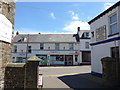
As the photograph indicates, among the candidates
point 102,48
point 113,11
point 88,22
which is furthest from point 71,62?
point 113,11

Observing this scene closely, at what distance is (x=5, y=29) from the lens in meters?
6.67

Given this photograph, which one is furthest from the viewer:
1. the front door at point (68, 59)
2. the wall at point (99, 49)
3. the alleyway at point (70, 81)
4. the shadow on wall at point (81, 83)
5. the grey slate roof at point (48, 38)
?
the grey slate roof at point (48, 38)

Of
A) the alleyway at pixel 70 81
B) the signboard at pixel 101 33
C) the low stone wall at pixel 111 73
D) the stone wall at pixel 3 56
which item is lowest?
the alleyway at pixel 70 81

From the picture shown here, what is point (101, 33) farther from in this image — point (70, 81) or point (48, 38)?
point (48, 38)

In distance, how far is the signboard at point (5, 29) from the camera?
628 centimetres

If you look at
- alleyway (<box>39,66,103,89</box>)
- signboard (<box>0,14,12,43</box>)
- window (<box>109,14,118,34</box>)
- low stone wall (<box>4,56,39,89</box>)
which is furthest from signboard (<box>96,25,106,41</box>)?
signboard (<box>0,14,12,43</box>)

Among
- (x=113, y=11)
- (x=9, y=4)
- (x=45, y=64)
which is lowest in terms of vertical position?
(x=45, y=64)

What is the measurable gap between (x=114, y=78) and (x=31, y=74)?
5433 mm

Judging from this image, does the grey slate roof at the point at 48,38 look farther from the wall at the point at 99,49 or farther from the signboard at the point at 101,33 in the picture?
the signboard at the point at 101,33

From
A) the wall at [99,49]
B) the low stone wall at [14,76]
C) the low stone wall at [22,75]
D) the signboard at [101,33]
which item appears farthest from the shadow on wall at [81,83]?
the signboard at [101,33]

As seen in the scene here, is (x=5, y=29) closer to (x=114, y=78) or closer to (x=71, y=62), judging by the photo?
(x=114, y=78)

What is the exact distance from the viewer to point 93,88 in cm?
848

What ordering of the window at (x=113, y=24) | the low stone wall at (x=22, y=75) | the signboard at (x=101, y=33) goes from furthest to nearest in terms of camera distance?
the signboard at (x=101, y=33), the window at (x=113, y=24), the low stone wall at (x=22, y=75)

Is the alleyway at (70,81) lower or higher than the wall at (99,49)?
lower
